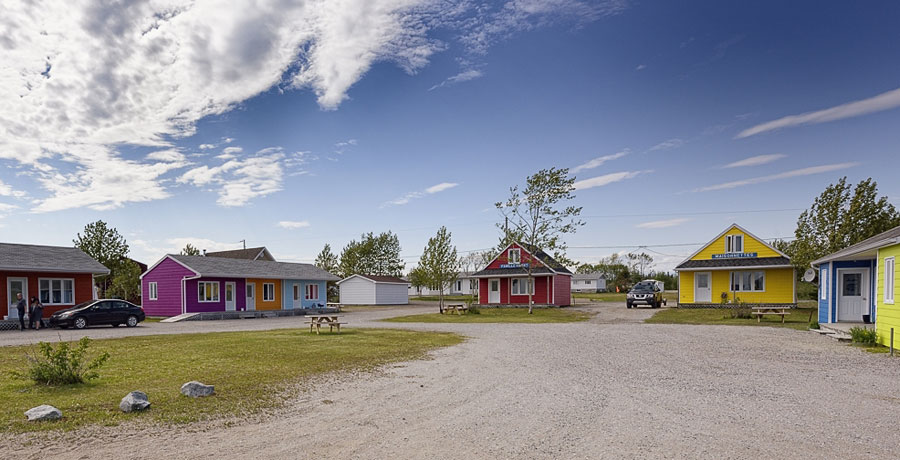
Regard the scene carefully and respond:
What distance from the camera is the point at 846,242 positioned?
3400 centimetres

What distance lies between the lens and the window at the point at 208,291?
35.8 metres

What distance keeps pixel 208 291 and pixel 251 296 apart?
3750 millimetres

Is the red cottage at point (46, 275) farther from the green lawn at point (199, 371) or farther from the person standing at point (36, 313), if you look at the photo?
the green lawn at point (199, 371)

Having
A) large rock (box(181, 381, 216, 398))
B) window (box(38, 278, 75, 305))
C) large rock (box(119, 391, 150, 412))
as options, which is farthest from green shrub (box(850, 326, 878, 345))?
window (box(38, 278, 75, 305))

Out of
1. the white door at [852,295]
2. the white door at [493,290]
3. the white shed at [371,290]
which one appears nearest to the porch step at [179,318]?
the white door at [493,290]

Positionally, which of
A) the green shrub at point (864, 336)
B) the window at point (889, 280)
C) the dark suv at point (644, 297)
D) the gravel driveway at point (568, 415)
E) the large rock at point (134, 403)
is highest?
the window at point (889, 280)

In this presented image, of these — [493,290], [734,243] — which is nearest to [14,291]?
[493,290]

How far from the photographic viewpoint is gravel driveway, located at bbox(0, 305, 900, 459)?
6.06 metres

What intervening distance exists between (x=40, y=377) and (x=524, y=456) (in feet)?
27.8

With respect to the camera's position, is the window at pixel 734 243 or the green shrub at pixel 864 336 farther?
the window at pixel 734 243

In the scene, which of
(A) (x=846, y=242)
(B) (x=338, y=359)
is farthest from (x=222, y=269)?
(A) (x=846, y=242)

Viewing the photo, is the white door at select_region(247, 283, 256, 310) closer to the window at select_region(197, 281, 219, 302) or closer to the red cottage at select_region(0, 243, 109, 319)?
the window at select_region(197, 281, 219, 302)

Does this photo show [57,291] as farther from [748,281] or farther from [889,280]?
[748,281]

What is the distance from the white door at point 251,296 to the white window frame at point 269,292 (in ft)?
3.54
